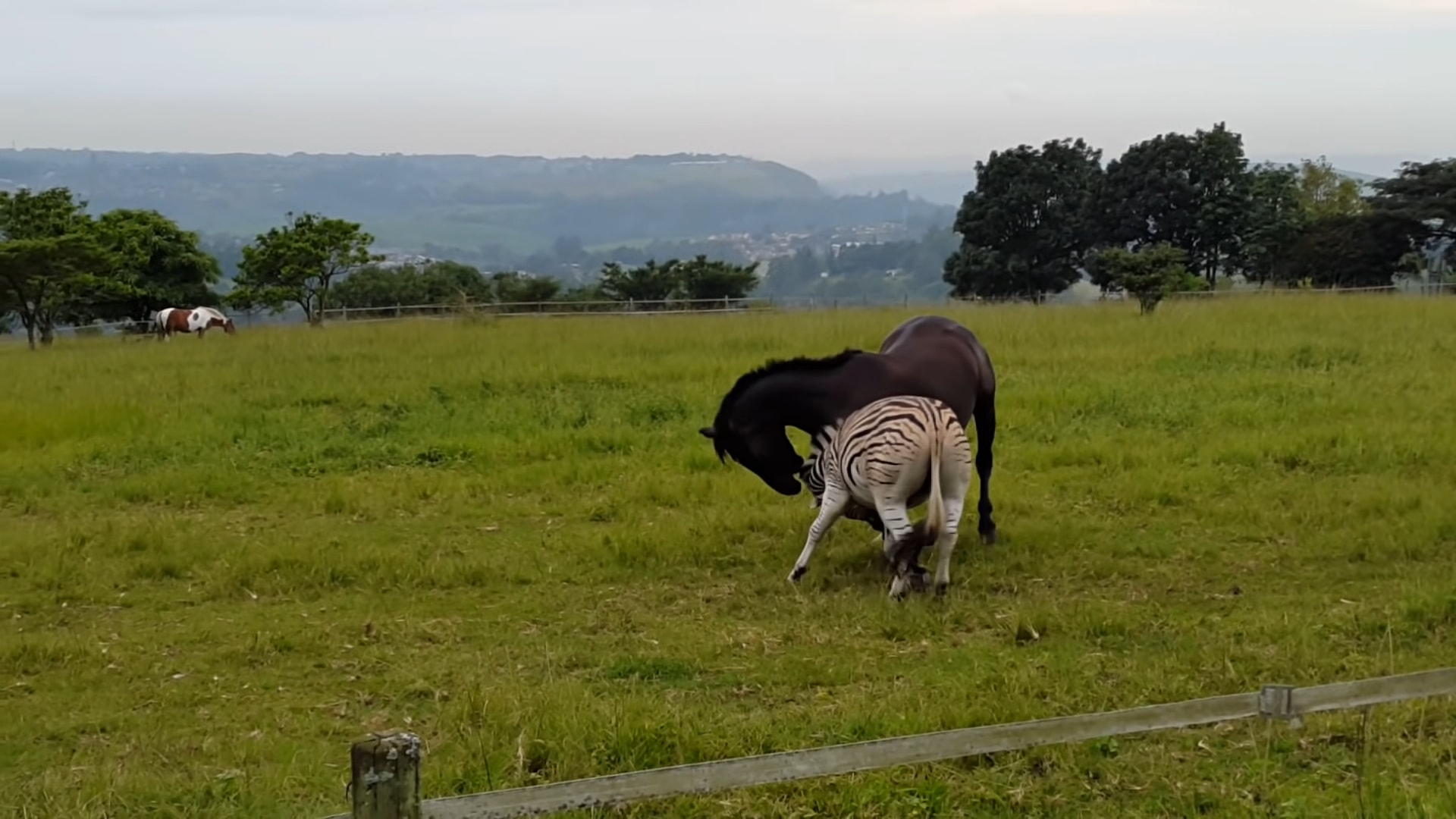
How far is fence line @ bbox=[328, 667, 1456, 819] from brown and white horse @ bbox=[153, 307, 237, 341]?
2871 centimetres

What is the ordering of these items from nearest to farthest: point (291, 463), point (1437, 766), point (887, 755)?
1. point (887, 755)
2. point (1437, 766)
3. point (291, 463)

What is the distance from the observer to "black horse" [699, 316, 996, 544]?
750cm

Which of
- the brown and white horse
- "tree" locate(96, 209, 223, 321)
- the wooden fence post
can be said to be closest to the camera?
the wooden fence post

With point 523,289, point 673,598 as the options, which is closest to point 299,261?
point 523,289

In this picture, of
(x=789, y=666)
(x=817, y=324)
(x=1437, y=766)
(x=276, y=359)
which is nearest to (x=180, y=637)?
(x=789, y=666)

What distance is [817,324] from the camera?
21469mm

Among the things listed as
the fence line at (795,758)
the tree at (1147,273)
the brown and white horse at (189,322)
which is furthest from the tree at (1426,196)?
the fence line at (795,758)

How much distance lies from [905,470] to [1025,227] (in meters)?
41.1

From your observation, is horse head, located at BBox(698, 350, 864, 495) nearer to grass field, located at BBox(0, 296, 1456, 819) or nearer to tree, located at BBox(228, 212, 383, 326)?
grass field, located at BBox(0, 296, 1456, 819)

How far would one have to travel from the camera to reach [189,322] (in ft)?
98.2

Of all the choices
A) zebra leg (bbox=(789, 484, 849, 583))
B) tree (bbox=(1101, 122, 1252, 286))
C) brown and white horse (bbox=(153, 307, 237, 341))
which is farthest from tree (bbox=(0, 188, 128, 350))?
tree (bbox=(1101, 122, 1252, 286))

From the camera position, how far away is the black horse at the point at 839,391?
7.50m

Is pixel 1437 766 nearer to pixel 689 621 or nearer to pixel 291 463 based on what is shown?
pixel 689 621

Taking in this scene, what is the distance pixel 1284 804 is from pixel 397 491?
296 inches
